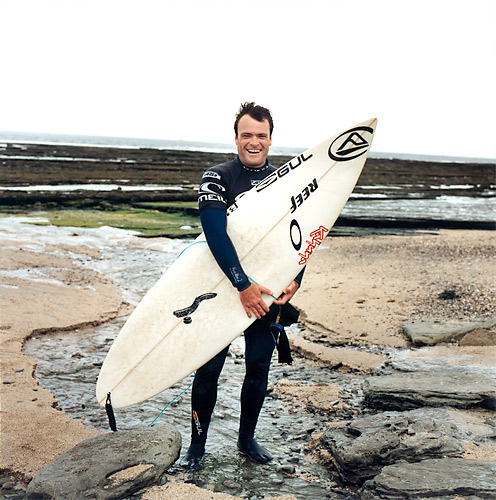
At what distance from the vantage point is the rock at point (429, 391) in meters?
3.80

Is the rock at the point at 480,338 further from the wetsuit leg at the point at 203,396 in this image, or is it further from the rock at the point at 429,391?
the wetsuit leg at the point at 203,396

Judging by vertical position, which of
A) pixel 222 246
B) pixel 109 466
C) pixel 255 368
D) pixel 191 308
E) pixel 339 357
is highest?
pixel 222 246

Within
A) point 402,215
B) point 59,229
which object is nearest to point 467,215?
point 402,215

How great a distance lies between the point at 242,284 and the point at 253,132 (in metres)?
0.93

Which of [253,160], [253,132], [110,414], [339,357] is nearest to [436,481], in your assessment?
[110,414]

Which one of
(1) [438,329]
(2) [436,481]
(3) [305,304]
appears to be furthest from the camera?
(3) [305,304]

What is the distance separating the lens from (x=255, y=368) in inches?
128

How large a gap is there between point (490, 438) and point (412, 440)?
61 centimetres

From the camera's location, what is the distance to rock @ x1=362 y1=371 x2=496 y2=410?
12.5 feet

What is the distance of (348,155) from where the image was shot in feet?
12.5

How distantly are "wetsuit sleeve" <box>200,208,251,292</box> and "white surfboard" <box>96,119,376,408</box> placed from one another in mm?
327

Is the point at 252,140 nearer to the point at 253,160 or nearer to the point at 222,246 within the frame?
the point at 253,160

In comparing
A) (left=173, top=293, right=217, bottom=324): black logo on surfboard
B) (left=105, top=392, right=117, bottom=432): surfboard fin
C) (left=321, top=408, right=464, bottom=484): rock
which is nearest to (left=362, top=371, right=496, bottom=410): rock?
(left=321, top=408, right=464, bottom=484): rock

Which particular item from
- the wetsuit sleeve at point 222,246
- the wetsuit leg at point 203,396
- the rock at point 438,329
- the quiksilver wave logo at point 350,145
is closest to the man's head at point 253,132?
the wetsuit sleeve at point 222,246
